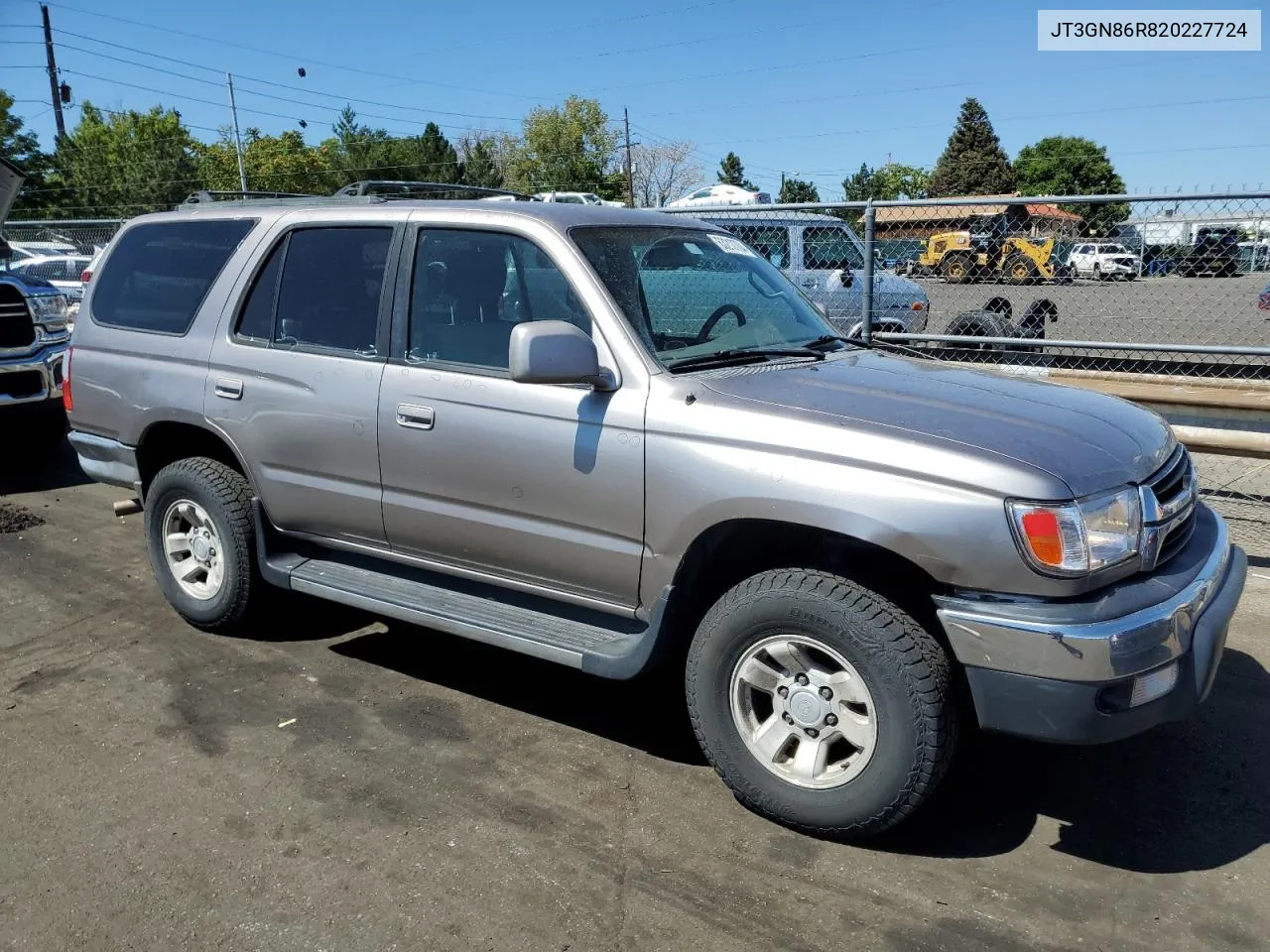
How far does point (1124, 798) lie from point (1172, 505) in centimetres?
104

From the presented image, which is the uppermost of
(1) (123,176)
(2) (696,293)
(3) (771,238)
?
(1) (123,176)

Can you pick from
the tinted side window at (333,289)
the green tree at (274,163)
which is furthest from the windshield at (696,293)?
the green tree at (274,163)

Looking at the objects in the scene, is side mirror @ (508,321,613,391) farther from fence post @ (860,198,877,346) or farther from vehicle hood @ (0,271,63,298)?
vehicle hood @ (0,271,63,298)

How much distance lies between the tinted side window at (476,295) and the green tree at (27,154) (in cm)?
6074

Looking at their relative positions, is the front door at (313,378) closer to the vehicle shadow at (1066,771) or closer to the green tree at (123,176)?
the vehicle shadow at (1066,771)

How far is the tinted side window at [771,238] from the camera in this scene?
27.2 feet

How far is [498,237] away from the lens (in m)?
3.89

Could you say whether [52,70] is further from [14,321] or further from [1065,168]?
[1065,168]

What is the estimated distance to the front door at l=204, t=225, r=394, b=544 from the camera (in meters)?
4.07

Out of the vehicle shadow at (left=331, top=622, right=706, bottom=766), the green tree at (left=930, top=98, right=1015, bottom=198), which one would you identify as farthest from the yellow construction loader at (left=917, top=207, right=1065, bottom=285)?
the green tree at (left=930, top=98, right=1015, bottom=198)

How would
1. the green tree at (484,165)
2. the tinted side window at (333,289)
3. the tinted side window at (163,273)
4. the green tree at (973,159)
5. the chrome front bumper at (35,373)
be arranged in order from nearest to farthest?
1. the tinted side window at (333,289)
2. the tinted side window at (163,273)
3. the chrome front bumper at (35,373)
4. the green tree at (484,165)
5. the green tree at (973,159)

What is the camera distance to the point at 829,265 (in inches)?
338

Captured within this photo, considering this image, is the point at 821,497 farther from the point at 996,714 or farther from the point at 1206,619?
the point at 1206,619

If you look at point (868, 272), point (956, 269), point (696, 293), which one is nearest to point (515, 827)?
point (696, 293)
